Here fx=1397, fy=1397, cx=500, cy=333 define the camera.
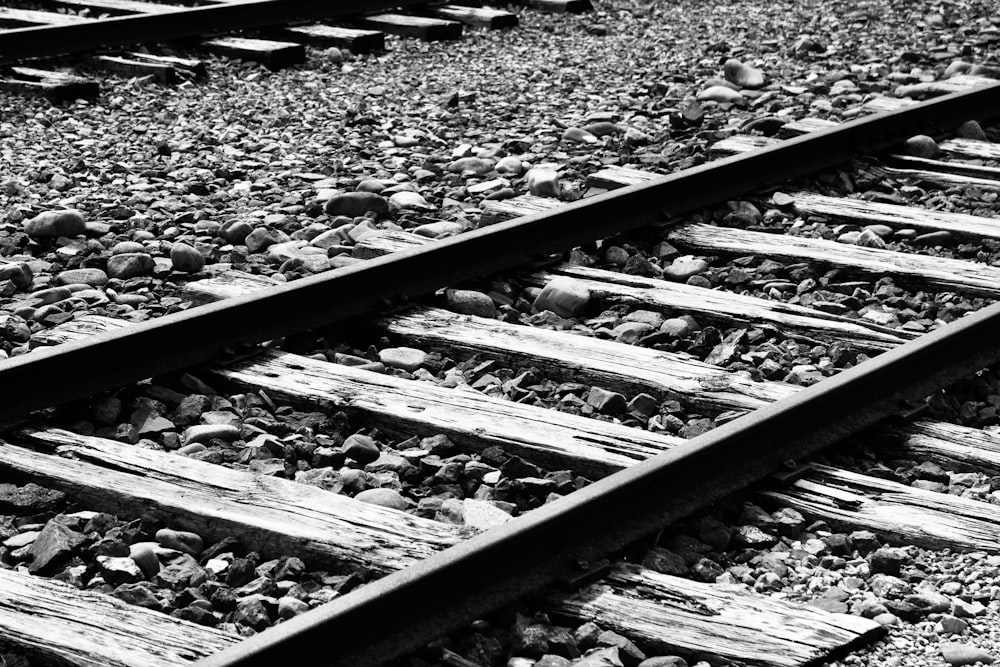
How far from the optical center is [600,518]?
2.84 meters

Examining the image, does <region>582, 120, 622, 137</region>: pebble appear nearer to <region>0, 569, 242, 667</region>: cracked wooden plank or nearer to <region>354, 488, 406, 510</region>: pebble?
<region>354, 488, 406, 510</region>: pebble

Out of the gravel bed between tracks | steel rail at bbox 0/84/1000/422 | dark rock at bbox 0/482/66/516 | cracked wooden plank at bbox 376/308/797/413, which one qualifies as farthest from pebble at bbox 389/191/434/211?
dark rock at bbox 0/482/66/516

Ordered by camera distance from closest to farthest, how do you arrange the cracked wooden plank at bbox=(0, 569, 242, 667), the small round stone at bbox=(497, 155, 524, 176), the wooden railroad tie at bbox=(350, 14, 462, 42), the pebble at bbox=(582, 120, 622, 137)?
1. the cracked wooden plank at bbox=(0, 569, 242, 667)
2. the small round stone at bbox=(497, 155, 524, 176)
3. the pebble at bbox=(582, 120, 622, 137)
4. the wooden railroad tie at bbox=(350, 14, 462, 42)

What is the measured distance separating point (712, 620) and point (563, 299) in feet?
5.75

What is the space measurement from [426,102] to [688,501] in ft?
14.0

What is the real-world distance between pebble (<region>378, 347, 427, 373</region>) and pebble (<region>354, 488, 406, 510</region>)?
0.81 metres

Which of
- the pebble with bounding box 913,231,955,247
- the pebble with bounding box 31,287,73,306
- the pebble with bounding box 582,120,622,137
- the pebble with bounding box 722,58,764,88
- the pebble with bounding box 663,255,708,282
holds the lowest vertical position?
the pebble with bounding box 31,287,73,306

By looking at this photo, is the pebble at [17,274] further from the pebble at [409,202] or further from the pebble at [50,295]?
the pebble at [409,202]

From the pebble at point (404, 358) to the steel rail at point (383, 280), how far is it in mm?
262

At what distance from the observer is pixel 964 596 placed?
9.05ft

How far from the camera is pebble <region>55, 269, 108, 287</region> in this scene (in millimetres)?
4344

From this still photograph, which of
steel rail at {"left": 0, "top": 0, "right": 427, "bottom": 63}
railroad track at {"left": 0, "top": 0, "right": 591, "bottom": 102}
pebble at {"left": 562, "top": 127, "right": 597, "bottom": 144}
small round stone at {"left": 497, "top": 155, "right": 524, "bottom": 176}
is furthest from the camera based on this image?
steel rail at {"left": 0, "top": 0, "right": 427, "bottom": 63}

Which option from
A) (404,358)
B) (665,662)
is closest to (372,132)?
(404,358)

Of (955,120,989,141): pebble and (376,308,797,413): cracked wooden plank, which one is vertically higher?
(955,120,989,141): pebble
